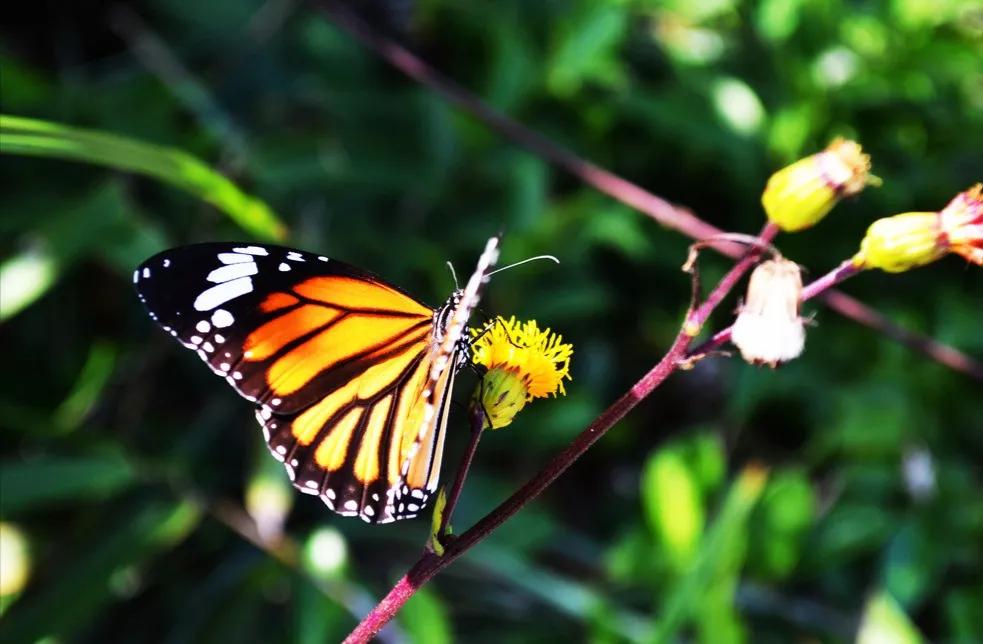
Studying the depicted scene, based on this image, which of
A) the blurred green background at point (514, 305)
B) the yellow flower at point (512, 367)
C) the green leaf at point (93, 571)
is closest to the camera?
the yellow flower at point (512, 367)

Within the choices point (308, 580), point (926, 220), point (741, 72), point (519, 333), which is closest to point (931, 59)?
point (741, 72)

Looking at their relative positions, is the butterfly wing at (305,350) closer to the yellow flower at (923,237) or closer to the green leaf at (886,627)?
the yellow flower at (923,237)

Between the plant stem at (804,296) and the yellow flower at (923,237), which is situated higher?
the yellow flower at (923,237)

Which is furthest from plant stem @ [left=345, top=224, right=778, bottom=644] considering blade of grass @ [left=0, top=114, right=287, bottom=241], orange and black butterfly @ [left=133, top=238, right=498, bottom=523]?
blade of grass @ [left=0, top=114, right=287, bottom=241]

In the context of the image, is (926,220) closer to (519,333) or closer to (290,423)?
(519,333)

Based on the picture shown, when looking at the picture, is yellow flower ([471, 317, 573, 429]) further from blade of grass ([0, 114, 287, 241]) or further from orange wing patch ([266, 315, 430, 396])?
blade of grass ([0, 114, 287, 241])

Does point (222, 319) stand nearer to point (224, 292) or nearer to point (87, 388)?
point (224, 292)

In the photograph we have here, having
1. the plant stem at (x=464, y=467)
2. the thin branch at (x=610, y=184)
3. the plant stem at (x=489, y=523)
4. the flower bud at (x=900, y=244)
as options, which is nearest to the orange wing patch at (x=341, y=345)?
the plant stem at (x=464, y=467)
